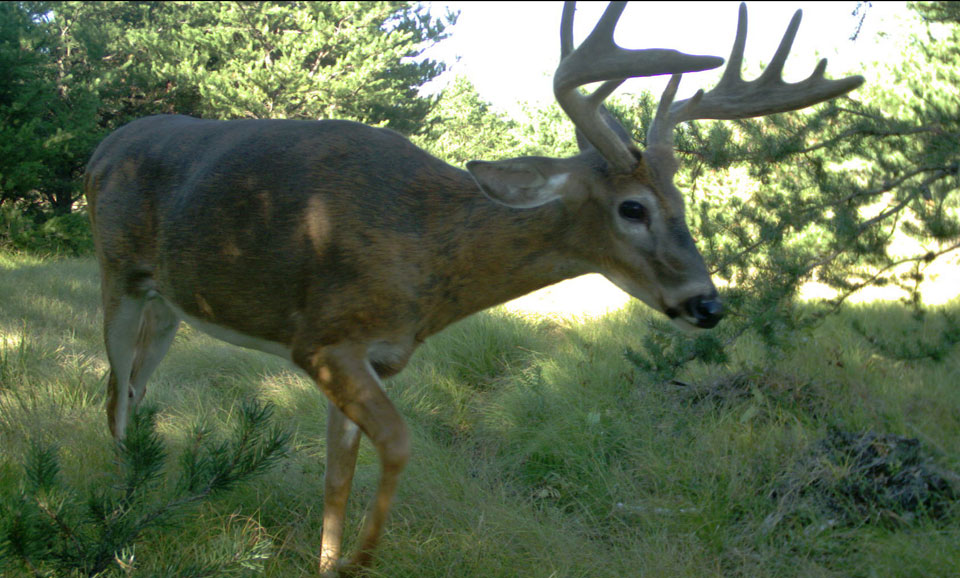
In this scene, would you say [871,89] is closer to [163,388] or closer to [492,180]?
[492,180]

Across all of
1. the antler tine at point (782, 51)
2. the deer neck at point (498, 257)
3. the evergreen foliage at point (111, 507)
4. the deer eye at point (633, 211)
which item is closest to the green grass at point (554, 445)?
the evergreen foliage at point (111, 507)

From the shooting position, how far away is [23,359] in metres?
5.43

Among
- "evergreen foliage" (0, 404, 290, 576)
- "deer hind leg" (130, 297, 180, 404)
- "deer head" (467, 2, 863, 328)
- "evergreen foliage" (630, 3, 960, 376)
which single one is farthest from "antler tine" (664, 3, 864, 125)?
"deer hind leg" (130, 297, 180, 404)

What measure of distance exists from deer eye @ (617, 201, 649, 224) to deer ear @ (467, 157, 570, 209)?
0.24 meters

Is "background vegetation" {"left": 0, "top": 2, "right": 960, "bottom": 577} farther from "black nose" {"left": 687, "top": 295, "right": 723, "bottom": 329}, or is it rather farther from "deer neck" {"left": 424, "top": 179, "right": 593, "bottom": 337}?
"black nose" {"left": 687, "top": 295, "right": 723, "bottom": 329}

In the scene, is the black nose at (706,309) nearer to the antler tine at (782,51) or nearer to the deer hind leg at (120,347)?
the antler tine at (782,51)

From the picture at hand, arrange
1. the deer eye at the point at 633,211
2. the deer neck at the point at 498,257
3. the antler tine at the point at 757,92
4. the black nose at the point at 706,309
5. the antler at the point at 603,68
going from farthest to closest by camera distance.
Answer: the antler tine at the point at 757,92
the deer neck at the point at 498,257
the deer eye at the point at 633,211
the black nose at the point at 706,309
the antler at the point at 603,68

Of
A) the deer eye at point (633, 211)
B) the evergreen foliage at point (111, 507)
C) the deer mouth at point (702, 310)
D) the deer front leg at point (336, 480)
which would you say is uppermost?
the deer eye at point (633, 211)

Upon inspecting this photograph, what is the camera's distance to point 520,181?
3.11m

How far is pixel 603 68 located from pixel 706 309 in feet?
3.07

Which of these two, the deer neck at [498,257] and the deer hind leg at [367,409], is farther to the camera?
the deer neck at [498,257]

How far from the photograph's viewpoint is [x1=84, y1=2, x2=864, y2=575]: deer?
10.0ft

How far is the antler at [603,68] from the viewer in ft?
9.39

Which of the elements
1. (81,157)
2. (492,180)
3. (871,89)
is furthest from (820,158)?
(81,157)
